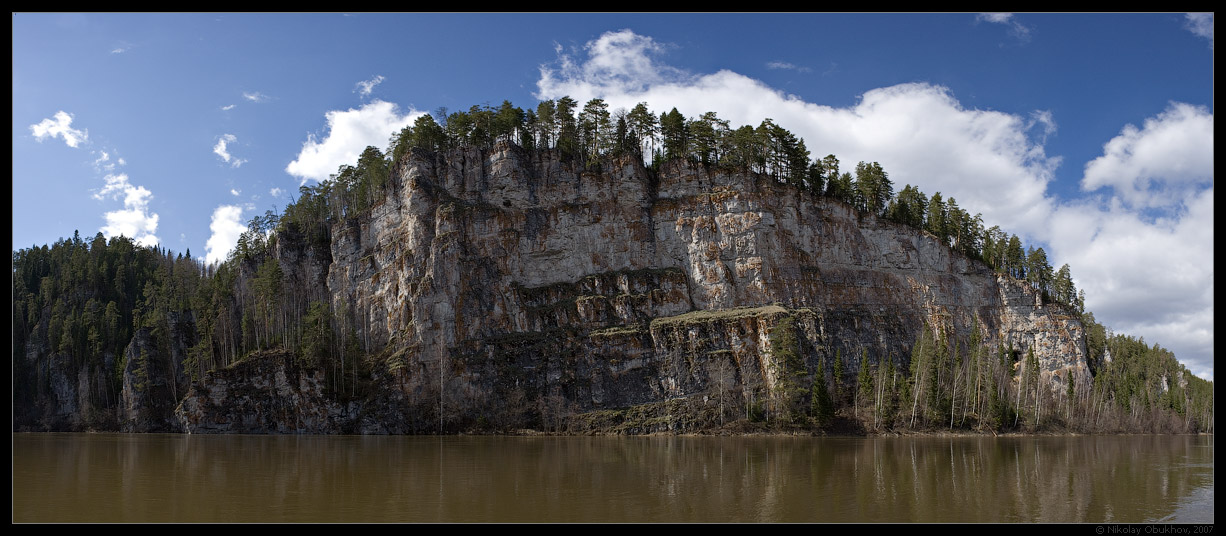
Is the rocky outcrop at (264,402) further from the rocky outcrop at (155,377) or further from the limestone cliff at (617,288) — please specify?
the rocky outcrop at (155,377)

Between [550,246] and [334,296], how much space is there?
29.1m

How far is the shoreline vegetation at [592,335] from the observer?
69.0 metres

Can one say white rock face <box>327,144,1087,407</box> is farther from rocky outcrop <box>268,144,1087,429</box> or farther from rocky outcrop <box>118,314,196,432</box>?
rocky outcrop <box>118,314,196,432</box>

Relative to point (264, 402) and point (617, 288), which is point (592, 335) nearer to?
point (617, 288)

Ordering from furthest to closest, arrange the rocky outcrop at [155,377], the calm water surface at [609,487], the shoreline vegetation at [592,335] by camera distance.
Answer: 1. the rocky outcrop at [155,377]
2. the shoreline vegetation at [592,335]
3. the calm water surface at [609,487]

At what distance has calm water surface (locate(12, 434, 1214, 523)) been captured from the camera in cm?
2038

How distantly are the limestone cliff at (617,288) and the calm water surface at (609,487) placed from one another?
2967 cm

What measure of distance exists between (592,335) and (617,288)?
6834mm

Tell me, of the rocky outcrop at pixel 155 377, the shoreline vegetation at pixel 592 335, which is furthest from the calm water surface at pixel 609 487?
the rocky outcrop at pixel 155 377

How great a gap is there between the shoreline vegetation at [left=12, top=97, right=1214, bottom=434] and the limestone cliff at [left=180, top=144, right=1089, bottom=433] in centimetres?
129

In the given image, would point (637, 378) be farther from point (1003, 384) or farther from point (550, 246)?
point (1003, 384)

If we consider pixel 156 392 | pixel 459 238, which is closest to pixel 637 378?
pixel 459 238

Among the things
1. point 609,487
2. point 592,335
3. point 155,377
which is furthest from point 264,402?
point 609,487

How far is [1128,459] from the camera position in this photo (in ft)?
135
